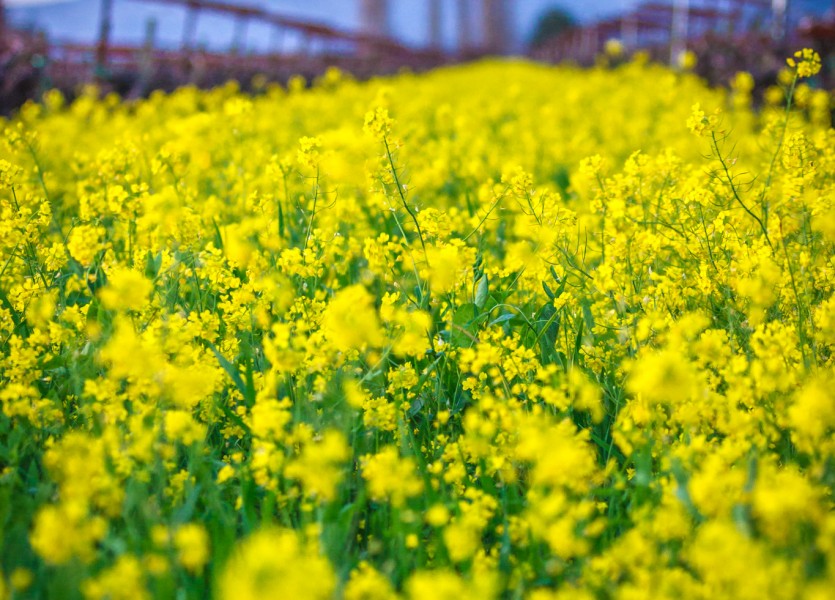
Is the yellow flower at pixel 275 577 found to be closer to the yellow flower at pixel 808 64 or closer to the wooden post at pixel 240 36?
the yellow flower at pixel 808 64

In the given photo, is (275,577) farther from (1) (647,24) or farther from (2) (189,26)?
(1) (647,24)

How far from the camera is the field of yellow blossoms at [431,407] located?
142cm

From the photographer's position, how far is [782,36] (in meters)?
9.70

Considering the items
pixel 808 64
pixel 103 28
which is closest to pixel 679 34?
pixel 103 28

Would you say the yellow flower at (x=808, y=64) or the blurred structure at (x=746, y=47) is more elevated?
the blurred structure at (x=746, y=47)

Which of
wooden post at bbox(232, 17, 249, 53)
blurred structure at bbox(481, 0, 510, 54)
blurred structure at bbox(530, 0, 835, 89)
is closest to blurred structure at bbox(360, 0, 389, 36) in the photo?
blurred structure at bbox(481, 0, 510, 54)

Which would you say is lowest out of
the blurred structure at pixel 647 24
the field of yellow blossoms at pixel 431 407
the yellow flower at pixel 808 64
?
the field of yellow blossoms at pixel 431 407

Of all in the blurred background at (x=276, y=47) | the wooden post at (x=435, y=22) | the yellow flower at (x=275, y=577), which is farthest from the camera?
the wooden post at (x=435, y=22)

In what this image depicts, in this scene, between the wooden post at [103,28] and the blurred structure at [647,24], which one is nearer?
the wooden post at [103,28]

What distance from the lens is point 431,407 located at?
86.7 inches

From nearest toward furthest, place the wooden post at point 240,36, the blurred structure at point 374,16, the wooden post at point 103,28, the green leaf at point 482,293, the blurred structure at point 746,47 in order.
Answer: the green leaf at point 482,293
the blurred structure at point 746,47
the wooden post at point 103,28
the wooden post at point 240,36
the blurred structure at point 374,16

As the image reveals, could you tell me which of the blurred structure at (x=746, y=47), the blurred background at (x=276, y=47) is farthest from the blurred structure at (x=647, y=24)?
the blurred structure at (x=746, y=47)

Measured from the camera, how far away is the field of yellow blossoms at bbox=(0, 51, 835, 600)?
1.42m

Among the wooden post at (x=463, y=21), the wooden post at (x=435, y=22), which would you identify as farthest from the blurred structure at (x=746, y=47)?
the wooden post at (x=463, y=21)
